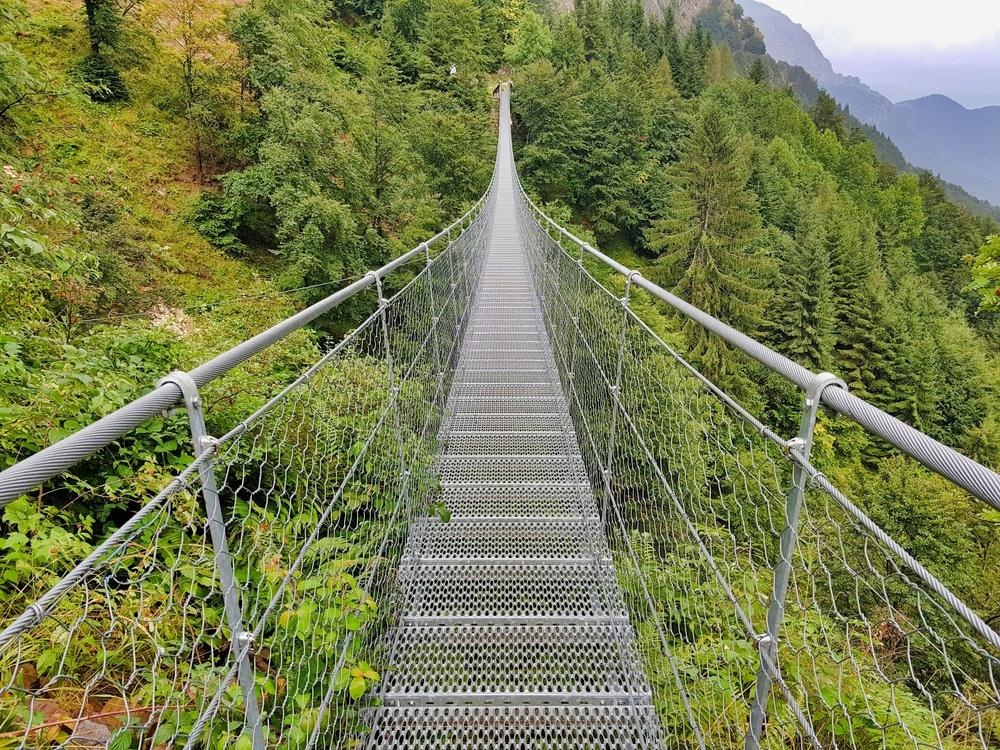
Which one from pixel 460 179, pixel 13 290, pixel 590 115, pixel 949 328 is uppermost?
pixel 590 115

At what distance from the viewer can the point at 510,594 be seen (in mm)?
2086

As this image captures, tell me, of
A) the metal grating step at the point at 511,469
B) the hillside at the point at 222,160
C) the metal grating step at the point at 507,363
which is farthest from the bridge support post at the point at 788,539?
the hillside at the point at 222,160

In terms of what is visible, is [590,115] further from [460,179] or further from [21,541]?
[21,541]

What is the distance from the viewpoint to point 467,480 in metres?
2.85

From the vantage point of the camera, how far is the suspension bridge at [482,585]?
71cm

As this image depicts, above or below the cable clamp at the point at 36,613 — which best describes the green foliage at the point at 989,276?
above

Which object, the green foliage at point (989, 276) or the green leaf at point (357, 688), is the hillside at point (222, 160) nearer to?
the green leaf at point (357, 688)

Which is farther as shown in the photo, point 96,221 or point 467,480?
point 96,221

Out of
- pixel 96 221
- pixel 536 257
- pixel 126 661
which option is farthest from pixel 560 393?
pixel 96 221

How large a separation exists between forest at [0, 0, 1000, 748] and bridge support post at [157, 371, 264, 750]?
367 mm

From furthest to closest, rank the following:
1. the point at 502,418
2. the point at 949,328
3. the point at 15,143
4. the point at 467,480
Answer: the point at 949,328, the point at 15,143, the point at 502,418, the point at 467,480

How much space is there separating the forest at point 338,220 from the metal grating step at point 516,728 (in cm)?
47

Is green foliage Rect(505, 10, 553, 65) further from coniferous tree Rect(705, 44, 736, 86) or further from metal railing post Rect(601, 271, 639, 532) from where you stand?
metal railing post Rect(601, 271, 639, 532)

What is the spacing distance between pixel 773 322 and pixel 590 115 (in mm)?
13193
